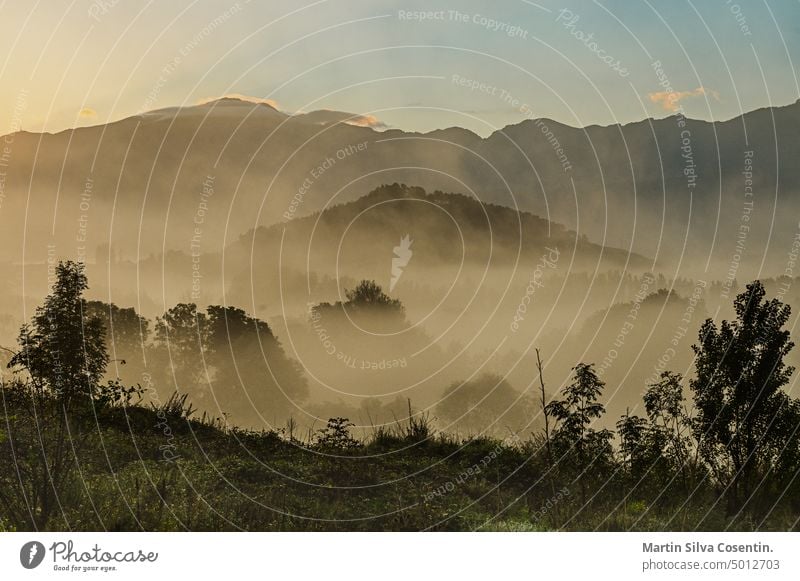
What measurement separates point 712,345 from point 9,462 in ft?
33.0

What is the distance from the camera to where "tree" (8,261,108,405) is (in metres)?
13.3

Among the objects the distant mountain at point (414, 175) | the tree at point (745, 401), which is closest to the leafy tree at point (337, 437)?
the distant mountain at point (414, 175)

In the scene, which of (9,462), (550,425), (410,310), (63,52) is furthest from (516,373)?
(63,52)

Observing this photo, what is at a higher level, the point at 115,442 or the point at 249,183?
the point at 249,183

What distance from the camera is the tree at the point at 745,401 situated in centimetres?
1333

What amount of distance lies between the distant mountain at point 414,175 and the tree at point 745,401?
1201 millimetres

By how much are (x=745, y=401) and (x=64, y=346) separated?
9747 mm

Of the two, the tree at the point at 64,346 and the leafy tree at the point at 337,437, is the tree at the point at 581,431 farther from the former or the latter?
the tree at the point at 64,346

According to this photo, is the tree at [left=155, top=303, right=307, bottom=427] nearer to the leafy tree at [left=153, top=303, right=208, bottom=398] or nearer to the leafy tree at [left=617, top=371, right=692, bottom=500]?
the leafy tree at [left=153, top=303, right=208, bottom=398]

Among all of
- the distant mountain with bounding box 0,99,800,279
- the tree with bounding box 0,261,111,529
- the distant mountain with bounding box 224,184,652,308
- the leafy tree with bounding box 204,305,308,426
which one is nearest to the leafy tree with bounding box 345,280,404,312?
the distant mountain with bounding box 224,184,652,308

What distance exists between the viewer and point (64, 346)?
13.4 m

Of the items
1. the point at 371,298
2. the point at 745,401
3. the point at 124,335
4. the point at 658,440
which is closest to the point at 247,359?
the point at 124,335
